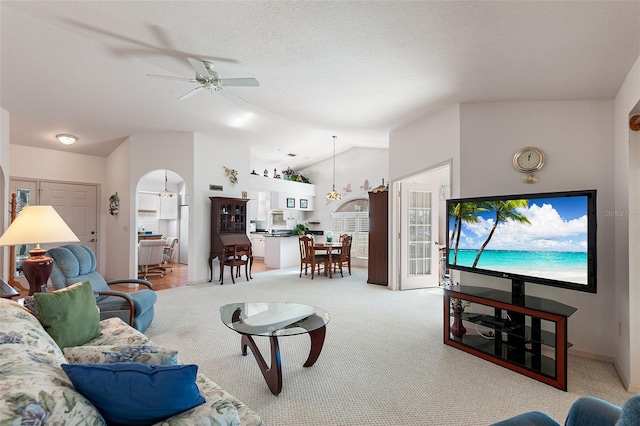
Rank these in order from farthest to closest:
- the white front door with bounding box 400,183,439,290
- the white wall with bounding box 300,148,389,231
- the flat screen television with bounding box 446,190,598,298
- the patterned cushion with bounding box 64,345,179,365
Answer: the white wall with bounding box 300,148,389,231 → the white front door with bounding box 400,183,439,290 → the flat screen television with bounding box 446,190,598,298 → the patterned cushion with bounding box 64,345,179,365

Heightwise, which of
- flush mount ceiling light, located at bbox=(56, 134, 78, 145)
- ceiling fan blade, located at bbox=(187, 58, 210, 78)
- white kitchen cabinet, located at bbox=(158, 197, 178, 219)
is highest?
ceiling fan blade, located at bbox=(187, 58, 210, 78)

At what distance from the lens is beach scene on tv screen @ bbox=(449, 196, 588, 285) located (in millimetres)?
2459

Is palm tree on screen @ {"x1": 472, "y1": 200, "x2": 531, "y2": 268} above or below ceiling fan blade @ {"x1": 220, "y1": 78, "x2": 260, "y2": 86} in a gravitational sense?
below

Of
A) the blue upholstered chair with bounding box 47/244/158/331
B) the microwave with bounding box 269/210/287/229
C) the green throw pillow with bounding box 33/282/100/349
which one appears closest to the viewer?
the green throw pillow with bounding box 33/282/100/349

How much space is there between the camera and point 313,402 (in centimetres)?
209

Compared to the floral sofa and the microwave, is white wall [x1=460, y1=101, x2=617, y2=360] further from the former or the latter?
the microwave

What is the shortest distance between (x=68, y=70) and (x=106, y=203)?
3.79 m

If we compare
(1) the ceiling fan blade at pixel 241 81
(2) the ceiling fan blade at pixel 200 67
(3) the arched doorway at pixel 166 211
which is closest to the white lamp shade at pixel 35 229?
(2) the ceiling fan blade at pixel 200 67

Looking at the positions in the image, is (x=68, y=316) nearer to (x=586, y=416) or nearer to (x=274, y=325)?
(x=274, y=325)

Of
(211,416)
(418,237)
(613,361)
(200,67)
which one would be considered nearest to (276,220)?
(418,237)

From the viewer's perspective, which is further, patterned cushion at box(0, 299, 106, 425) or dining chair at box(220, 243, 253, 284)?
dining chair at box(220, 243, 253, 284)

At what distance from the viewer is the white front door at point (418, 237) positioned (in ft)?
17.9

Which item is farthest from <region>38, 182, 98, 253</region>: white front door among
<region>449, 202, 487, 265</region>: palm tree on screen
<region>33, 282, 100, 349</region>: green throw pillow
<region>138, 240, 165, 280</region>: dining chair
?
<region>449, 202, 487, 265</region>: palm tree on screen

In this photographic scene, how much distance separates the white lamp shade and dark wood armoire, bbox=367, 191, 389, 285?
4640mm
